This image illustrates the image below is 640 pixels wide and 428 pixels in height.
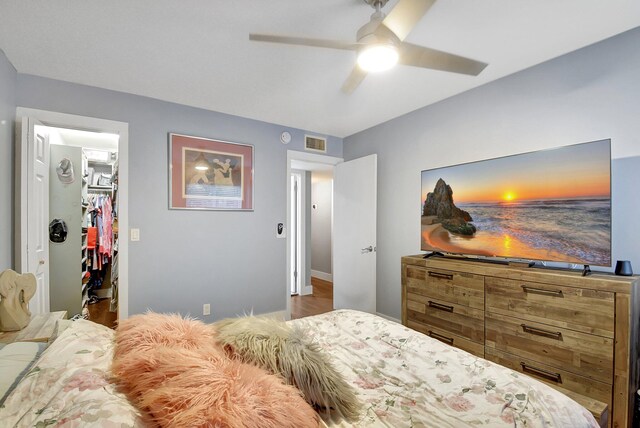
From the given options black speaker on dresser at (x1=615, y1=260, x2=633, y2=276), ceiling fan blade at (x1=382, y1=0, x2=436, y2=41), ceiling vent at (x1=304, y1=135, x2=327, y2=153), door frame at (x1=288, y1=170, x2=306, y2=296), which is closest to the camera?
ceiling fan blade at (x1=382, y1=0, x2=436, y2=41)

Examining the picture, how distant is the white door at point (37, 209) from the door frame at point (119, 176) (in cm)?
3

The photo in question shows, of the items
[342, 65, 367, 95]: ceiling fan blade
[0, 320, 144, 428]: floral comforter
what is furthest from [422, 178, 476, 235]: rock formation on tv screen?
[0, 320, 144, 428]: floral comforter

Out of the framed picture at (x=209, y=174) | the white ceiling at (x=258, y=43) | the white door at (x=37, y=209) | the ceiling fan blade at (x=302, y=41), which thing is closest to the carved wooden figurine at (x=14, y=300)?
the white door at (x=37, y=209)

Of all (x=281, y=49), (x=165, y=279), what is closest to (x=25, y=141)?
(x=165, y=279)

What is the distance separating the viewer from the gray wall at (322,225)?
6.27 metres

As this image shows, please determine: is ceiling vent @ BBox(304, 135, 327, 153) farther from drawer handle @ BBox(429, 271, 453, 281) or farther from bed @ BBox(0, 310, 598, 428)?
bed @ BBox(0, 310, 598, 428)

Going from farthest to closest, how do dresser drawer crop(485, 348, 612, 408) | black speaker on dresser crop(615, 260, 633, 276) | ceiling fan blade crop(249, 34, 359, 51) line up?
black speaker on dresser crop(615, 260, 633, 276)
dresser drawer crop(485, 348, 612, 408)
ceiling fan blade crop(249, 34, 359, 51)

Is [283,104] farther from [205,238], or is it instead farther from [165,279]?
[165,279]

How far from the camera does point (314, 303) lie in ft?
14.6

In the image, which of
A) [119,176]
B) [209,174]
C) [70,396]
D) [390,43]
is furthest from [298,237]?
[70,396]

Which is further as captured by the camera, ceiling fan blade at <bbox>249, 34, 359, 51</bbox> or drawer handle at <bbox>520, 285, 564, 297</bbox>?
drawer handle at <bbox>520, 285, 564, 297</bbox>

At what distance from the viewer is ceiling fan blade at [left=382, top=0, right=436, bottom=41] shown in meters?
1.24

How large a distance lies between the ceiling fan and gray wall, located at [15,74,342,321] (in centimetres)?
188

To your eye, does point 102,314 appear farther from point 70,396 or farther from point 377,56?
point 377,56
